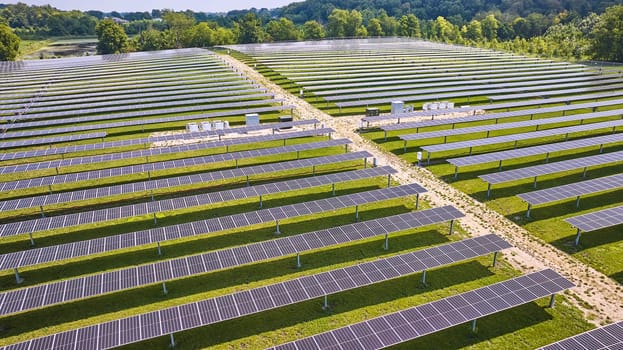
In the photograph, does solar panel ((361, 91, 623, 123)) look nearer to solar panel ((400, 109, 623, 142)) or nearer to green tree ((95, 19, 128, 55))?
solar panel ((400, 109, 623, 142))

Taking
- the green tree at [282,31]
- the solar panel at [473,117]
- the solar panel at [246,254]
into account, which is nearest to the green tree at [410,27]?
the green tree at [282,31]

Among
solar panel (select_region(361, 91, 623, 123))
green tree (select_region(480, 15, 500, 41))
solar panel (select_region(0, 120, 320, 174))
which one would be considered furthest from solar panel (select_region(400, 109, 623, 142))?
green tree (select_region(480, 15, 500, 41))

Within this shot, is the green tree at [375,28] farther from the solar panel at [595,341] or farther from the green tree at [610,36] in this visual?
the solar panel at [595,341]

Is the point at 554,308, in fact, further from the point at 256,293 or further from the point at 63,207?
the point at 63,207

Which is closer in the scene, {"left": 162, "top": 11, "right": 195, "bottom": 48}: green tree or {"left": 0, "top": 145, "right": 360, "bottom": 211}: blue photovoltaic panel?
{"left": 0, "top": 145, "right": 360, "bottom": 211}: blue photovoltaic panel

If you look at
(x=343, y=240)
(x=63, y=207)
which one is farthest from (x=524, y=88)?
(x=63, y=207)

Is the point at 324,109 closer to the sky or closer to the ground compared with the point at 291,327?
closer to the sky

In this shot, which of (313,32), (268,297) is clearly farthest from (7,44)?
(268,297)
